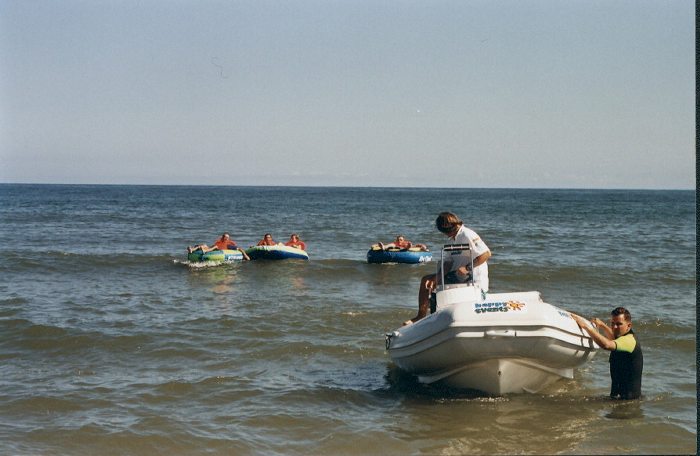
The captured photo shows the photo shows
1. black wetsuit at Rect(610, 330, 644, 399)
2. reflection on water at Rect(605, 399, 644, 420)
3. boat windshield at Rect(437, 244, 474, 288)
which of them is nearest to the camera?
reflection on water at Rect(605, 399, 644, 420)

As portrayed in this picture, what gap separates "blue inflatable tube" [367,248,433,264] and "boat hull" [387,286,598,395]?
46.0 ft

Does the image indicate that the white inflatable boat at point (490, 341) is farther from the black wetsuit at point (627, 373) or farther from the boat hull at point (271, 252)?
the boat hull at point (271, 252)

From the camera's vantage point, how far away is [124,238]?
104 feet

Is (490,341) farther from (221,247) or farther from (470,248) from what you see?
(221,247)

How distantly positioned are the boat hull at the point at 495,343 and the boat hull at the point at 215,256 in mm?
14542

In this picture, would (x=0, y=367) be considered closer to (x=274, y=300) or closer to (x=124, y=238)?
(x=274, y=300)

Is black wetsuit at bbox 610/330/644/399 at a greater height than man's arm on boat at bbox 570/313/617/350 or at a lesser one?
lesser

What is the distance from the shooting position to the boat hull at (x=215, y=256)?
2217 centimetres

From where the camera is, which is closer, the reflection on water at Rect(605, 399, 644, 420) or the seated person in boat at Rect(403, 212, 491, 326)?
the reflection on water at Rect(605, 399, 644, 420)

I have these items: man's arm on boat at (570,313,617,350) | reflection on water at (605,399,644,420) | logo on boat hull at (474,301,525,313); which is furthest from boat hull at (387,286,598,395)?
reflection on water at (605,399,644,420)

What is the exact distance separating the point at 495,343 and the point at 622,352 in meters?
1.50

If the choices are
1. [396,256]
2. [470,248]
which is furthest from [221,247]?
[470,248]

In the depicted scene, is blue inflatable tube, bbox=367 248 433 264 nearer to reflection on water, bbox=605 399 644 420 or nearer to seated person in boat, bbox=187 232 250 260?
seated person in boat, bbox=187 232 250 260

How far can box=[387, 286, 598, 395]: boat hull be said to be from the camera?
7430 millimetres
